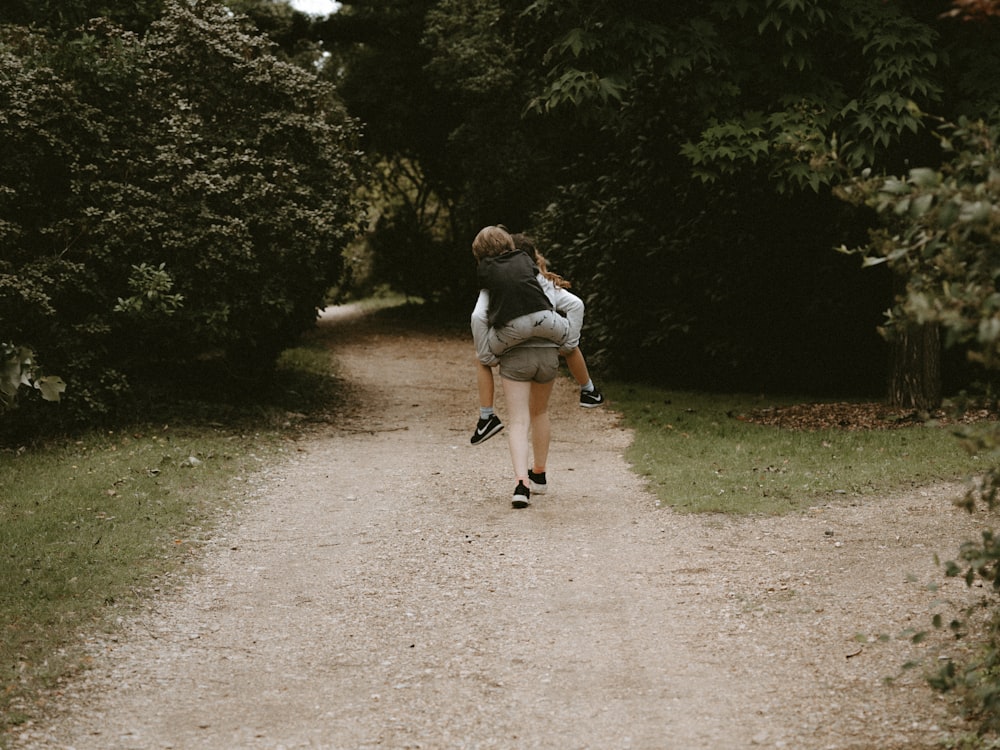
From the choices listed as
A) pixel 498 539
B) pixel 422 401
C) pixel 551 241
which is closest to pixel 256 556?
pixel 498 539

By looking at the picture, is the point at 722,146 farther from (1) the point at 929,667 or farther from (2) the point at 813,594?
(1) the point at 929,667

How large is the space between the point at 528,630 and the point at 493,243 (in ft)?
11.0

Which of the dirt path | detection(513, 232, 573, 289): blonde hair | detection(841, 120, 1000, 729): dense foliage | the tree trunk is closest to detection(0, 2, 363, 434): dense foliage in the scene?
the dirt path

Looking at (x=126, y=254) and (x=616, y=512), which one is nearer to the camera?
(x=616, y=512)

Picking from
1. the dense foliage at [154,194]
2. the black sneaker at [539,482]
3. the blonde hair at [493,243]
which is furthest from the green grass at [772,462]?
the dense foliage at [154,194]

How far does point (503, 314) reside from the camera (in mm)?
7941

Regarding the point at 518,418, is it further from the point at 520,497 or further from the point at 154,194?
the point at 154,194

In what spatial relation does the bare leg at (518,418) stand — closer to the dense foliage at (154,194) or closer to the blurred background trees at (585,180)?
the blurred background trees at (585,180)

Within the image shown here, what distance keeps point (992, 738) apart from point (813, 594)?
197cm

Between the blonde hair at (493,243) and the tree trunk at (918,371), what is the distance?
625 centimetres

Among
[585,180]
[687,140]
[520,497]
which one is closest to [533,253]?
[520,497]

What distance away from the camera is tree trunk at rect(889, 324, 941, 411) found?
12289mm

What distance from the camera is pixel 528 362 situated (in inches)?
319

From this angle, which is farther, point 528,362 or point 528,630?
point 528,362
